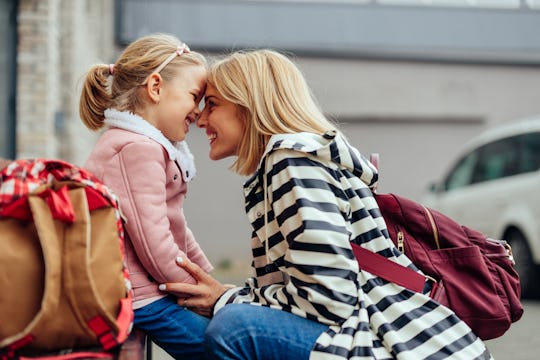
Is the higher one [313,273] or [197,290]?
[313,273]

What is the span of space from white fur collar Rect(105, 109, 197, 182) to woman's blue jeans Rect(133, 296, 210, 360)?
0.48m

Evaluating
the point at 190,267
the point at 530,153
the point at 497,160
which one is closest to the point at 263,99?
the point at 190,267

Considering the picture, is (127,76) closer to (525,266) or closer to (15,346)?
(15,346)

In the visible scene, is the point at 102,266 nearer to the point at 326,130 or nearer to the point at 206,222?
the point at 326,130

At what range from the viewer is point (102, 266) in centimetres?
220

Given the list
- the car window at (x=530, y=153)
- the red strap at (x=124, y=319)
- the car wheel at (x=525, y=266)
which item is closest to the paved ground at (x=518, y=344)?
the car wheel at (x=525, y=266)

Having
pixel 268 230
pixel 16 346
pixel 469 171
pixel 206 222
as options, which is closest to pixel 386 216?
pixel 268 230

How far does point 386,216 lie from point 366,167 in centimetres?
22

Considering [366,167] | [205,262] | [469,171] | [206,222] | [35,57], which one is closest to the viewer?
[366,167]

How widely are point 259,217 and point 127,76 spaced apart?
734mm

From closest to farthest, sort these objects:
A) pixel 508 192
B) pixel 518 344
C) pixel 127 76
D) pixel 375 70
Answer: pixel 127 76 < pixel 518 344 < pixel 508 192 < pixel 375 70

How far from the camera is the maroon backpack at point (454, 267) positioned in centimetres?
277

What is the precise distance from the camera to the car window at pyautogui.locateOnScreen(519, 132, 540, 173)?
834cm

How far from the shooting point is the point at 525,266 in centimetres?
837
